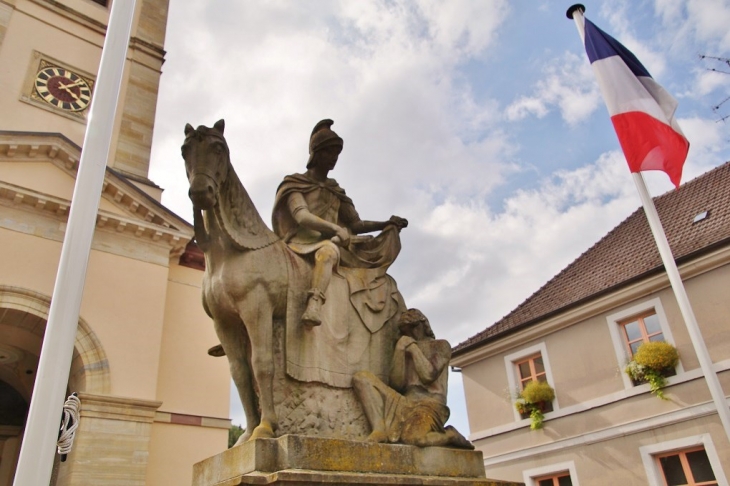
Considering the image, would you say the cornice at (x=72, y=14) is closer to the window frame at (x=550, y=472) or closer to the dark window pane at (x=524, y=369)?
the dark window pane at (x=524, y=369)

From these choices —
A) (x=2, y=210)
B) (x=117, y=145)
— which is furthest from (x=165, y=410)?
(x=117, y=145)

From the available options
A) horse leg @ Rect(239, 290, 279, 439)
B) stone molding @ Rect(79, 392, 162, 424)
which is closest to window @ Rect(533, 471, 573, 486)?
stone molding @ Rect(79, 392, 162, 424)

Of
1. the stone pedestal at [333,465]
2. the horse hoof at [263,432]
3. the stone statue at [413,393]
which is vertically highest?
the stone statue at [413,393]

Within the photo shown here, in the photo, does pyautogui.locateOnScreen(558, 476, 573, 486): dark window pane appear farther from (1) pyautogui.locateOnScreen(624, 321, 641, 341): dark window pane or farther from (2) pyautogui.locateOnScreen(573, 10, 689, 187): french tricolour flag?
(2) pyautogui.locateOnScreen(573, 10, 689, 187): french tricolour flag

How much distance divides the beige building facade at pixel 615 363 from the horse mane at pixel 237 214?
13384 millimetres

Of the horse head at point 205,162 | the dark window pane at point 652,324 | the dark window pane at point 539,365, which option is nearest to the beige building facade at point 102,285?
the dark window pane at point 539,365

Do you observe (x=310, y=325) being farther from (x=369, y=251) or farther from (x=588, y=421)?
(x=588, y=421)

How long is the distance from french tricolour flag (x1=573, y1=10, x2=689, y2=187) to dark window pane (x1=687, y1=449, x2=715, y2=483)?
26.1 feet

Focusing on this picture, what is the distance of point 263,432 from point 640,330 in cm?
1514

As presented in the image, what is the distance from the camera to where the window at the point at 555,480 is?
16906 millimetres

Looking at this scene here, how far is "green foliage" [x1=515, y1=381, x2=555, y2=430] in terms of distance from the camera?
17734mm

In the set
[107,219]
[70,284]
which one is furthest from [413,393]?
[107,219]

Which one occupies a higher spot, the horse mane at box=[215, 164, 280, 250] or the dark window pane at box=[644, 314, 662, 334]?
the dark window pane at box=[644, 314, 662, 334]

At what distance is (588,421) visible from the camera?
16.6m
